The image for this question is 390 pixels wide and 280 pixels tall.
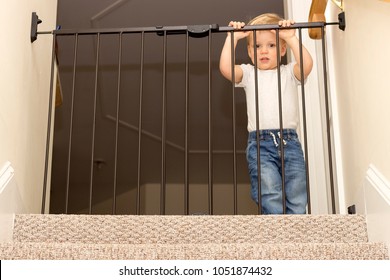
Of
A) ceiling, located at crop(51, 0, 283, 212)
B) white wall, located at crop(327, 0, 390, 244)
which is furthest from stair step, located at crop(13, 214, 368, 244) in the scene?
ceiling, located at crop(51, 0, 283, 212)

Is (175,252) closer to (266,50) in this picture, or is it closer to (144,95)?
(266,50)

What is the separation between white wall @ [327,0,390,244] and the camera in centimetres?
184

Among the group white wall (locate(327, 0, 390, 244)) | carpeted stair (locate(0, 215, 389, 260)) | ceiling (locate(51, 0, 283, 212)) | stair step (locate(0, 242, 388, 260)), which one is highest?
ceiling (locate(51, 0, 283, 212))

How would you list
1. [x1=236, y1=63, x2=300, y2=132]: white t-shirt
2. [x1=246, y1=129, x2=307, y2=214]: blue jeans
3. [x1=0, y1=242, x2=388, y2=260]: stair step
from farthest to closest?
[x1=236, y1=63, x2=300, y2=132]: white t-shirt < [x1=246, y1=129, x2=307, y2=214]: blue jeans < [x1=0, y1=242, x2=388, y2=260]: stair step

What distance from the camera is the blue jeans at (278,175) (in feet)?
8.74

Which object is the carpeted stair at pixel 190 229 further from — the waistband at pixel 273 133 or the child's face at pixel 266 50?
the child's face at pixel 266 50

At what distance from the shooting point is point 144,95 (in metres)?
5.60

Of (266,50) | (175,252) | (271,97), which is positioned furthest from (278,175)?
(175,252)

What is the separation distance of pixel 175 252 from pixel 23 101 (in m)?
1.01

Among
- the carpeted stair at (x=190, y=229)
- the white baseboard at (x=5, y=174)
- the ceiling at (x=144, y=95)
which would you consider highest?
the ceiling at (x=144, y=95)

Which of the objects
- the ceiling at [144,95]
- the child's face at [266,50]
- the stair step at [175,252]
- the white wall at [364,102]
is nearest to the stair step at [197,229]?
the white wall at [364,102]

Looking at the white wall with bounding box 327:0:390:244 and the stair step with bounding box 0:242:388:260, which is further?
the white wall with bounding box 327:0:390:244

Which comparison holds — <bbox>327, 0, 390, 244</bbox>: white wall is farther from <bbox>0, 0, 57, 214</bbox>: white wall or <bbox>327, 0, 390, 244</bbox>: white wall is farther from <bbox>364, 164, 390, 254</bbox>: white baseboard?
<bbox>0, 0, 57, 214</bbox>: white wall
